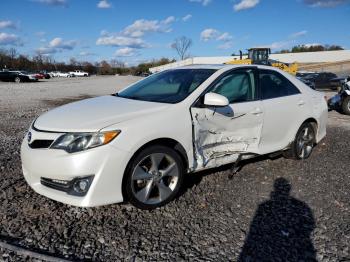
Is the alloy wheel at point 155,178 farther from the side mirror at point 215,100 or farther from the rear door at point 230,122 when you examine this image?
the side mirror at point 215,100

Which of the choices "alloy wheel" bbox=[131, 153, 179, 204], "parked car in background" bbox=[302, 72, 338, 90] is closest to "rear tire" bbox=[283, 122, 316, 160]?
"alloy wheel" bbox=[131, 153, 179, 204]

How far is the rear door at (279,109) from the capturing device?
15.9 ft

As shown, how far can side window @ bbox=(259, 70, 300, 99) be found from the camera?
4910mm

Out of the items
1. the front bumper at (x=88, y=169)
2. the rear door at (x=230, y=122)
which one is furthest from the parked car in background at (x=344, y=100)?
the front bumper at (x=88, y=169)

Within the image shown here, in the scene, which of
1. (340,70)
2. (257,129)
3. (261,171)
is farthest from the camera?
(340,70)

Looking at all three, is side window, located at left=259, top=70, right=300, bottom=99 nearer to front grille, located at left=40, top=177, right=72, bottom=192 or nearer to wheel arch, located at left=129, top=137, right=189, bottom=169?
wheel arch, located at left=129, top=137, right=189, bottom=169

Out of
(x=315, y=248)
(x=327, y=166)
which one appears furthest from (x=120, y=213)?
(x=327, y=166)

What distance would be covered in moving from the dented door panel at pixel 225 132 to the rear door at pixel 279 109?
0.67 feet

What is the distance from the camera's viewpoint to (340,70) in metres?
47.8

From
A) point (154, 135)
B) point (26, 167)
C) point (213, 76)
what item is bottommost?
point (26, 167)

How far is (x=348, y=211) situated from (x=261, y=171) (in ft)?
4.79

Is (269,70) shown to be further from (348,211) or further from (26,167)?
(26,167)

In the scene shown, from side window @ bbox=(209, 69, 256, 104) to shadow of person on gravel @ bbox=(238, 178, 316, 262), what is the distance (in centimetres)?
132

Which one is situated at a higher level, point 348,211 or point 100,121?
point 100,121
